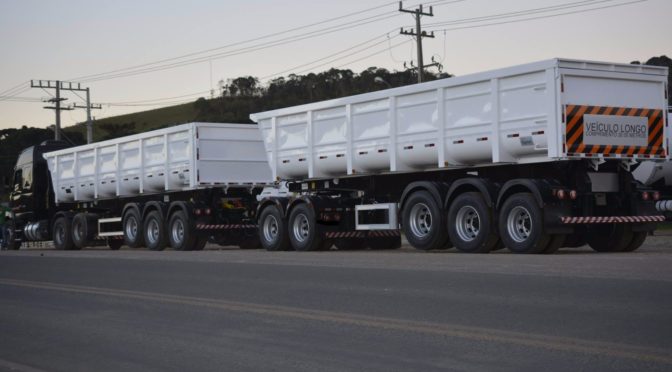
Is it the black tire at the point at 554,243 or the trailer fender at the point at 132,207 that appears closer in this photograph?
the black tire at the point at 554,243

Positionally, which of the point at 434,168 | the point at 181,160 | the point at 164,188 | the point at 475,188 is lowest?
the point at 475,188

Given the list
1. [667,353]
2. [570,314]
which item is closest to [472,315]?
[570,314]

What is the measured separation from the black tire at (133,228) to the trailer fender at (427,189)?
10.9 meters

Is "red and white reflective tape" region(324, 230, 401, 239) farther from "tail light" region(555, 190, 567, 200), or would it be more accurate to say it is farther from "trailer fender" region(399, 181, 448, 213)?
"tail light" region(555, 190, 567, 200)

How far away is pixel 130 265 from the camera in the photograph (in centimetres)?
1873

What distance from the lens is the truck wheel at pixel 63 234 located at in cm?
3269

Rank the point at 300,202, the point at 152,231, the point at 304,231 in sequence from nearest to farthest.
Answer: the point at 304,231, the point at 300,202, the point at 152,231

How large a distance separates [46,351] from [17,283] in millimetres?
7549

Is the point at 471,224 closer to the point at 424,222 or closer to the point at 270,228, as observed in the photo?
the point at 424,222

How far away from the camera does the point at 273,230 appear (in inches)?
941

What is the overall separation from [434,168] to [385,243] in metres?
4.73

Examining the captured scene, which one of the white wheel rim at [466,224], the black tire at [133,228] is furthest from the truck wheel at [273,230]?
the white wheel rim at [466,224]

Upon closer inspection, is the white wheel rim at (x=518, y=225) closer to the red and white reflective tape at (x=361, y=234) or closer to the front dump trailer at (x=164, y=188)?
the red and white reflective tape at (x=361, y=234)

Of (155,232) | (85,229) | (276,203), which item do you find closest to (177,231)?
(155,232)
